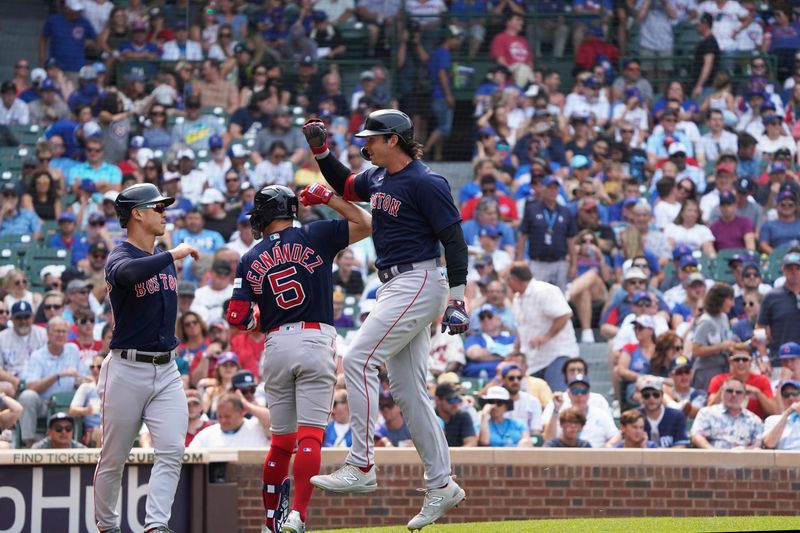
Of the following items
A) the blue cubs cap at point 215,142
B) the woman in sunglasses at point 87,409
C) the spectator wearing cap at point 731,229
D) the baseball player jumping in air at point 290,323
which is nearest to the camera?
the baseball player jumping in air at point 290,323

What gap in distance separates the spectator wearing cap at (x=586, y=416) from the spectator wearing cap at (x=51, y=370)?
372cm

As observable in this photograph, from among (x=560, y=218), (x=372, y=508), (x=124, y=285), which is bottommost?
(x=372, y=508)

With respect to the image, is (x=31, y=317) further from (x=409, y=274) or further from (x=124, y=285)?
(x=409, y=274)

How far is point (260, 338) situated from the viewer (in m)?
11.0

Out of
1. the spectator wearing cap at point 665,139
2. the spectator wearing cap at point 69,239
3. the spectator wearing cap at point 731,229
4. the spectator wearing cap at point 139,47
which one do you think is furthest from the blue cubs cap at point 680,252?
the spectator wearing cap at point 139,47

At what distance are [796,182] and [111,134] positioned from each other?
7164 millimetres

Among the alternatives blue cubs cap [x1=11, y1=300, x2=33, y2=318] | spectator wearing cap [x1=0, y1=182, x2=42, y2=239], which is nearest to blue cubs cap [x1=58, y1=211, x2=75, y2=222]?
spectator wearing cap [x1=0, y1=182, x2=42, y2=239]

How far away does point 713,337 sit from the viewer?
35.7 ft

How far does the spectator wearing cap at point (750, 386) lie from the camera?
9.95 meters

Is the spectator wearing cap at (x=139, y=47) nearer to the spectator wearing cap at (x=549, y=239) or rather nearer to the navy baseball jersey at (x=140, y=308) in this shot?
the spectator wearing cap at (x=549, y=239)

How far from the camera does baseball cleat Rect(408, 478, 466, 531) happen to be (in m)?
6.14

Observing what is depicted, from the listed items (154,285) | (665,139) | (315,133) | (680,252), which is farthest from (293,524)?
(665,139)

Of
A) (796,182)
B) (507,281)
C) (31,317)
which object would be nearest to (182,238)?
(31,317)

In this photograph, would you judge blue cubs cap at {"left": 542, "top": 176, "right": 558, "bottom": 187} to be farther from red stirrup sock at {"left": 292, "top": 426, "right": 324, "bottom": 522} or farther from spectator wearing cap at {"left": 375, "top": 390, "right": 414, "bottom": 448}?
red stirrup sock at {"left": 292, "top": 426, "right": 324, "bottom": 522}
